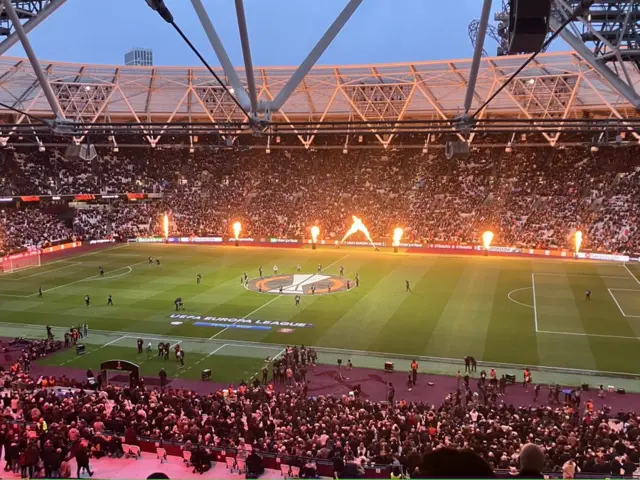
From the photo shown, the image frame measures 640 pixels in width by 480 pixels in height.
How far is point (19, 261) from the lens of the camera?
57000mm

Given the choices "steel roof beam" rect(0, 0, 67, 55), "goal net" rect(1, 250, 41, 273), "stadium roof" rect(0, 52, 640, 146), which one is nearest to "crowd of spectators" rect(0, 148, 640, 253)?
"stadium roof" rect(0, 52, 640, 146)

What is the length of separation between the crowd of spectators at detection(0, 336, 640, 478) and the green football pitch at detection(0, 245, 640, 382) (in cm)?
762

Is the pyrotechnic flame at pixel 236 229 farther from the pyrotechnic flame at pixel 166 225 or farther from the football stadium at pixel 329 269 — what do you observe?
the pyrotechnic flame at pixel 166 225

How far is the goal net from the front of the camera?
55.7 metres

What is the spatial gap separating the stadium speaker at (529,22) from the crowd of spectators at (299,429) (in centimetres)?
855

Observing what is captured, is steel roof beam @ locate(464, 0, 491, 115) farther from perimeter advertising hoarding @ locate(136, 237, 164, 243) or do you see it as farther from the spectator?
perimeter advertising hoarding @ locate(136, 237, 164, 243)

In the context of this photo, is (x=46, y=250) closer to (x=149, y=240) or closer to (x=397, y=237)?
(x=149, y=240)

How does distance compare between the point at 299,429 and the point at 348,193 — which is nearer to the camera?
the point at 299,429

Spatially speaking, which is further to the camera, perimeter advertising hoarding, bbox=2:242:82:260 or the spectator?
perimeter advertising hoarding, bbox=2:242:82:260

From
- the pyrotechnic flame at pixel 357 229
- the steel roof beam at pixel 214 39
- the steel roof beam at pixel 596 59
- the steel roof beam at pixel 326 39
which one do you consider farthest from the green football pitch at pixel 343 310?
the steel roof beam at pixel 326 39

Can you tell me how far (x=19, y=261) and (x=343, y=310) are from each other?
34652mm

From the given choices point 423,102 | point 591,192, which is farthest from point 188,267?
point 591,192

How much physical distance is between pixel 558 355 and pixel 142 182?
63.2 metres

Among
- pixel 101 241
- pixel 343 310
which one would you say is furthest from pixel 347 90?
pixel 101 241
